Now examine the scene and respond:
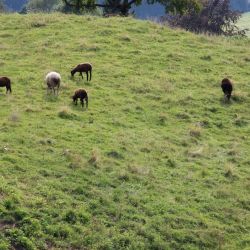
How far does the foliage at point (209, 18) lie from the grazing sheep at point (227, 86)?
32.5m

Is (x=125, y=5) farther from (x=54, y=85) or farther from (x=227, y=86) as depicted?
(x=54, y=85)

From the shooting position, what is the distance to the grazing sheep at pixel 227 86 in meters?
28.3

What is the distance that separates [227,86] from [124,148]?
31.8 feet

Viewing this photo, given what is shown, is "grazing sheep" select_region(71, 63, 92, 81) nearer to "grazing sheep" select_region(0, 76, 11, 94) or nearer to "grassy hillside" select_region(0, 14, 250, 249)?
"grassy hillside" select_region(0, 14, 250, 249)

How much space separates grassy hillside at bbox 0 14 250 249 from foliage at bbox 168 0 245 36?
25625 mm

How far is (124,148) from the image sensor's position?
21.1 m

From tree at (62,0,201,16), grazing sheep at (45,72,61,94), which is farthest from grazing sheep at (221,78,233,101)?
tree at (62,0,201,16)

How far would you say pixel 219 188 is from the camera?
19328mm

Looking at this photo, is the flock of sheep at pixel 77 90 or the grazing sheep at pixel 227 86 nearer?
the flock of sheep at pixel 77 90

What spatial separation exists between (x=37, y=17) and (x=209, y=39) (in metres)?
13.3

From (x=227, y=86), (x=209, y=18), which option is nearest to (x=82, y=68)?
(x=227, y=86)

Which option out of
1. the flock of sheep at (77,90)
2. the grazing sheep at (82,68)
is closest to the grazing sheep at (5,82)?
the flock of sheep at (77,90)

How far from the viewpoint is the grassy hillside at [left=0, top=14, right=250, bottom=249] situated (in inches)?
636

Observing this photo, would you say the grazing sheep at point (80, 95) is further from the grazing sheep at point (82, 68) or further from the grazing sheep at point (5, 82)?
the grazing sheep at point (82, 68)
